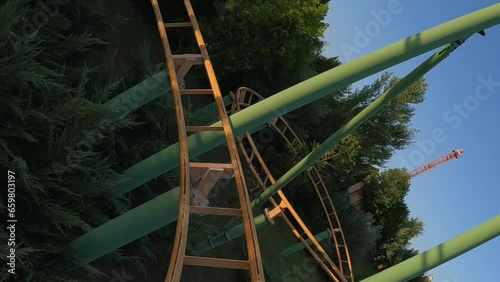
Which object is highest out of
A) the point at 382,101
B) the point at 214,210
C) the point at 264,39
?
the point at 264,39

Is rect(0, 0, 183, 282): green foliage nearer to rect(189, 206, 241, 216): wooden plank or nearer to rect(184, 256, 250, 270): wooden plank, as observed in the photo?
rect(189, 206, 241, 216): wooden plank

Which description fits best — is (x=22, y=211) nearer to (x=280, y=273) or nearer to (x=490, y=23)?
(x=490, y=23)

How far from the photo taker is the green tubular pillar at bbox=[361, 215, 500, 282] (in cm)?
444

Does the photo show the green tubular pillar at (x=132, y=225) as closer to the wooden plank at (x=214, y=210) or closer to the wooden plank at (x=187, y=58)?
the wooden plank at (x=214, y=210)

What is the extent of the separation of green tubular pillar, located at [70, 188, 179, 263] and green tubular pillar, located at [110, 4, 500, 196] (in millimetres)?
505

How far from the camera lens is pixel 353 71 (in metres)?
4.25

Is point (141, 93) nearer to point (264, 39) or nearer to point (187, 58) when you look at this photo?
point (187, 58)

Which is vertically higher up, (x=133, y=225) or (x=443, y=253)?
(x=133, y=225)

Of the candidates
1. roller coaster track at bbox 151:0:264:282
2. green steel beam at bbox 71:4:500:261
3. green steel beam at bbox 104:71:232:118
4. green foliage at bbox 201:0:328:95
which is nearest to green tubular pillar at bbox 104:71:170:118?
green steel beam at bbox 104:71:232:118

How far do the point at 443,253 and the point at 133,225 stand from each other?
2.80 meters

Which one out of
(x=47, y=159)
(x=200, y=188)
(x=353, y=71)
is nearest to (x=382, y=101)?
(x=353, y=71)

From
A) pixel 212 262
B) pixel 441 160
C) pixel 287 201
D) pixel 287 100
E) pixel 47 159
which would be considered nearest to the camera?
pixel 212 262

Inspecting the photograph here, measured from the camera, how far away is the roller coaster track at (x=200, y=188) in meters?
3.30

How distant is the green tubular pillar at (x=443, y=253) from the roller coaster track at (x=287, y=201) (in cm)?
372
